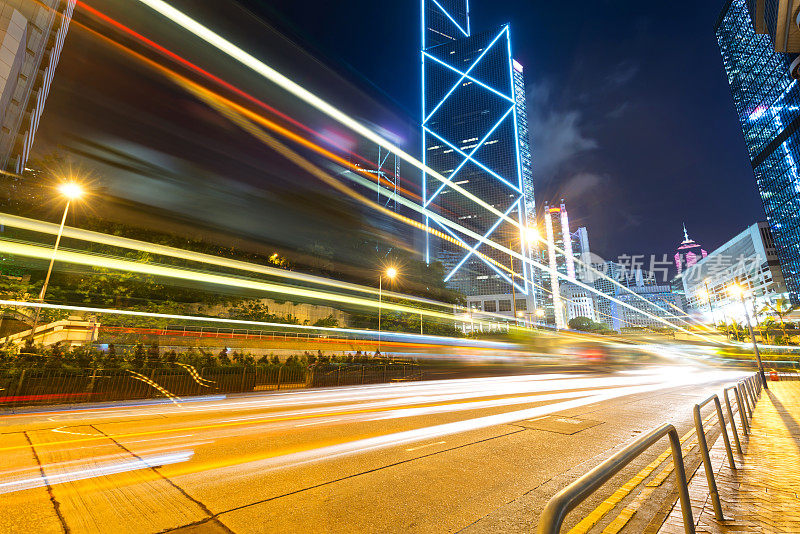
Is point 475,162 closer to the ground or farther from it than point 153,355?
farther from it

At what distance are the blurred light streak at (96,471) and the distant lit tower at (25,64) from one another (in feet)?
124

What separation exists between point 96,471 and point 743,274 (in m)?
179

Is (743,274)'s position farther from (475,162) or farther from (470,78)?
(470,78)

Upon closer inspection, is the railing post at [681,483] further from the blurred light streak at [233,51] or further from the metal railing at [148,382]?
the blurred light streak at [233,51]

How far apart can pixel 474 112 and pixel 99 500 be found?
133 m

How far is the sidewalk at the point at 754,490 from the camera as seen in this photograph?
131 inches

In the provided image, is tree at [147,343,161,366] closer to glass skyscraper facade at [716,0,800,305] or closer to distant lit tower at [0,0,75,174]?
distant lit tower at [0,0,75,174]

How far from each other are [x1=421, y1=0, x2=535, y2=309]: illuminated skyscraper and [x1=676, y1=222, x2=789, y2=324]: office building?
58162 millimetres

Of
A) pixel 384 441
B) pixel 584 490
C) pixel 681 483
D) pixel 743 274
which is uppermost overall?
pixel 743 274

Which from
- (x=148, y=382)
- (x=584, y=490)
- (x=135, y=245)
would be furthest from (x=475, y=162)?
(x=584, y=490)

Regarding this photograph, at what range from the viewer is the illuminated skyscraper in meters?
117

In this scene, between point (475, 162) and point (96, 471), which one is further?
point (475, 162)

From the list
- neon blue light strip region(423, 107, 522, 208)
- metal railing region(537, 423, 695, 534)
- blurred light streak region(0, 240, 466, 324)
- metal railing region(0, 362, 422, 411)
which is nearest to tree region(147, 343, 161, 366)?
metal railing region(0, 362, 422, 411)

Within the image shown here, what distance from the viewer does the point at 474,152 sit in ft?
391
